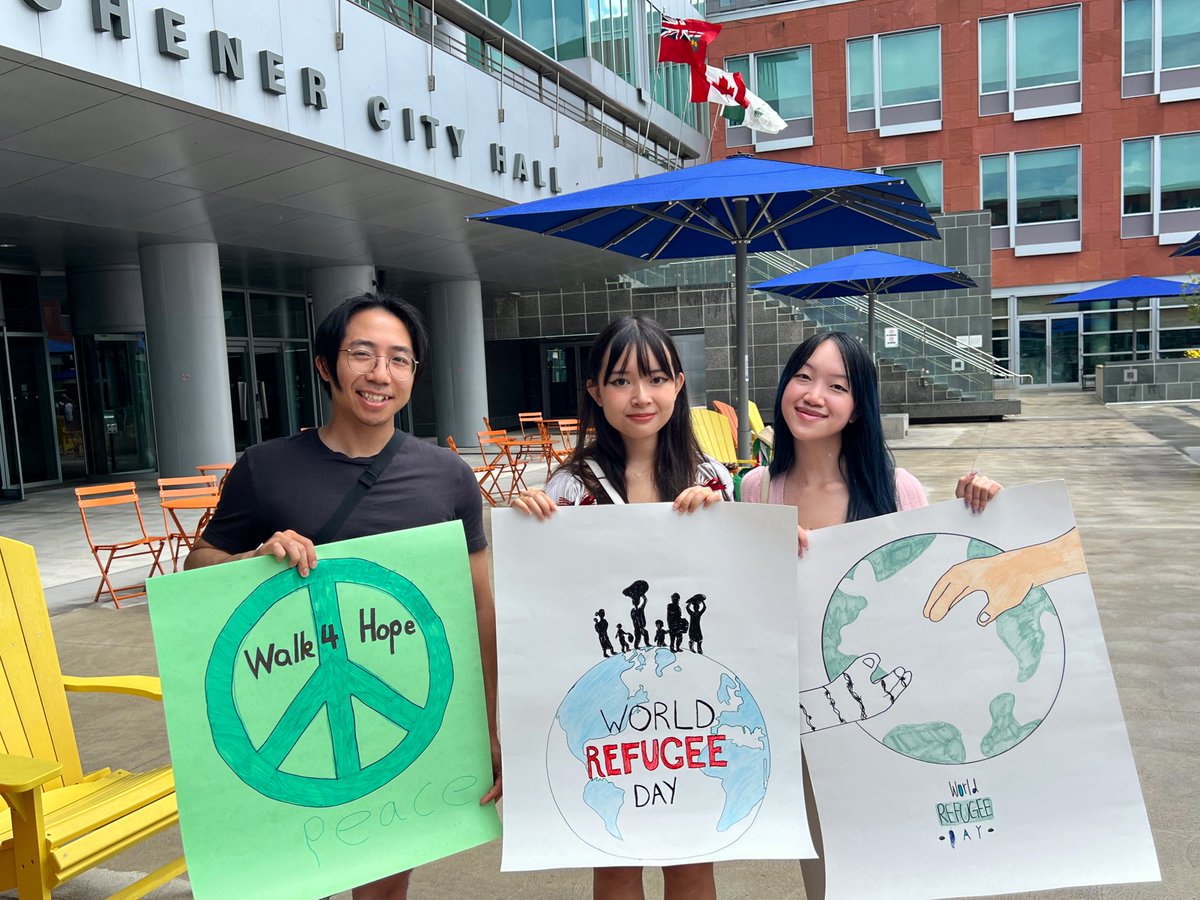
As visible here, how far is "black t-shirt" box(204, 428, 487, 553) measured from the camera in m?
2.11

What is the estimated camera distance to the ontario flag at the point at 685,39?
31.7 feet

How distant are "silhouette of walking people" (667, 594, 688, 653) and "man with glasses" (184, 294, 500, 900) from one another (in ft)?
1.39

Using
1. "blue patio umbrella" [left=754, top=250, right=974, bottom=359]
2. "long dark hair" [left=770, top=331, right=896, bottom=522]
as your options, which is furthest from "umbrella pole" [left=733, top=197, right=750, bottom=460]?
"blue patio umbrella" [left=754, top=250, right=974, bottom=359]

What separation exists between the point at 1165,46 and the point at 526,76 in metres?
23.4

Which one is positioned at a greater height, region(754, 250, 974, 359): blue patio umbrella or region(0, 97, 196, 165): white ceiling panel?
region(0, 97, 196, 165): white ceiling panel

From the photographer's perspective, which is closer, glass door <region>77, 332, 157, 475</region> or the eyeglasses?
the eyeglasses

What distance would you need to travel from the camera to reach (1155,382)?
24.6m

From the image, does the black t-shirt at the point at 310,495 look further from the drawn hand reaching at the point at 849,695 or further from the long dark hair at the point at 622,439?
the drawn hand reaching at the point at 849,695

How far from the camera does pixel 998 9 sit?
101 feet

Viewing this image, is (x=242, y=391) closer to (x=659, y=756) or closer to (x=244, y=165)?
(x=244, y=165)

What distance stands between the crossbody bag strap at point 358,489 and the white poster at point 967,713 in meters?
1.01

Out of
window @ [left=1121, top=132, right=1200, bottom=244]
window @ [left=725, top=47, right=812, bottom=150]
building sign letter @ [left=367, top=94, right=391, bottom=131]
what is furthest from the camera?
window @ [left=725, top=47, right=812, bottom=150]

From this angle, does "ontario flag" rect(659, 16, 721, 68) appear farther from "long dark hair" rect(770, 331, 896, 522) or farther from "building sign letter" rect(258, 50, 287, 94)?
"long dark hair" rect(770, 331, 896, 522)

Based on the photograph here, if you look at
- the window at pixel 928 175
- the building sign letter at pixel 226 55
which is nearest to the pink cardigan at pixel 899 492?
the building sign letter at pixel 226 55
